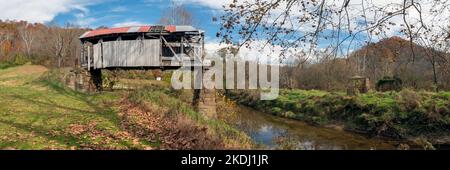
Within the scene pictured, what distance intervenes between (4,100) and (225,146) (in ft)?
38.5

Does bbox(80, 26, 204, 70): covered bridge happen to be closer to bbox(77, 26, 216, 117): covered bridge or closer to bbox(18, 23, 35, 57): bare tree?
bbox(77, 26, 216, 117): covered bridge

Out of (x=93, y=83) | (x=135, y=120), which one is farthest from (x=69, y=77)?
(x=135, y=120)

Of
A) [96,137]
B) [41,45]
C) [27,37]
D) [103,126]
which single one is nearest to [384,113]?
[103,126]

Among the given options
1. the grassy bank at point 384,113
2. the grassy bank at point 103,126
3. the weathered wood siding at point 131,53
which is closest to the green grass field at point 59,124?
the grassy bank at point 103,126

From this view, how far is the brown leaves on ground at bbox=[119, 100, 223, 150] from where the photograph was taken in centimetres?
988

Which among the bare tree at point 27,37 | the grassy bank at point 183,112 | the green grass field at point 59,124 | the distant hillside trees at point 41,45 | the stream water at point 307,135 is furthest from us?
the bare tree at point 27,37

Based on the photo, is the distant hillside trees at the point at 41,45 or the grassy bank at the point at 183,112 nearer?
the grassy bank at the point at 183,112

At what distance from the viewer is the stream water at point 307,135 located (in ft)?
64.3

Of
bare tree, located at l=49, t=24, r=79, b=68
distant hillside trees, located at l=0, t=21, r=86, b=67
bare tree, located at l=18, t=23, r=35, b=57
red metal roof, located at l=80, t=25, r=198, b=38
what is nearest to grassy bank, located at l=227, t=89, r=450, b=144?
red metal roof, located at l=80, t=25, r=198, b=38

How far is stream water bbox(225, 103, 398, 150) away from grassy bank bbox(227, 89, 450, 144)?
1.26 m

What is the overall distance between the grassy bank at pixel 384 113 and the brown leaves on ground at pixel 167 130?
44.8 ft

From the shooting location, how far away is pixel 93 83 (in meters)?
25.2

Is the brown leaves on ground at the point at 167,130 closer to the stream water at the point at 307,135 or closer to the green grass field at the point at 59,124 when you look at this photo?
the green grass field at the point at 59,124

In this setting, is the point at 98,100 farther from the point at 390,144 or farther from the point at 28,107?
the point at 390,144
